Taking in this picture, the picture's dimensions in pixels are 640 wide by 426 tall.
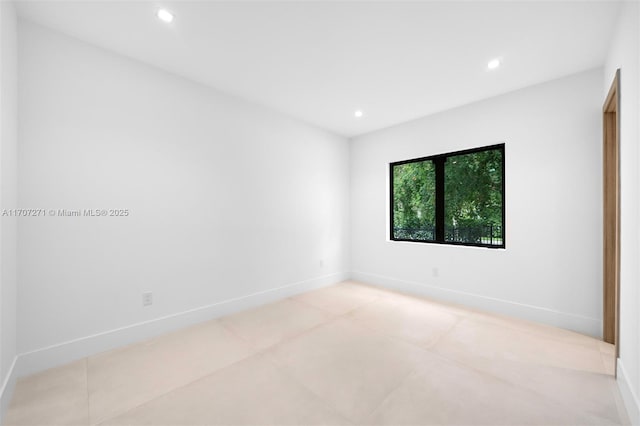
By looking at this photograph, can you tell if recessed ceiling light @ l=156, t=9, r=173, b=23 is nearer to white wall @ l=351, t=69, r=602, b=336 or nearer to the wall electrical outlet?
the wall electrical outlet

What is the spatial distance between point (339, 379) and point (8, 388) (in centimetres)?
212

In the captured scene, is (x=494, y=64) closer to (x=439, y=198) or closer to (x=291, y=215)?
(x=439, y=198)

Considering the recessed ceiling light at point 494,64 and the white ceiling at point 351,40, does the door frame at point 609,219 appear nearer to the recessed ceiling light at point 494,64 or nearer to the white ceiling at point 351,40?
the white ceiling at point 351,40

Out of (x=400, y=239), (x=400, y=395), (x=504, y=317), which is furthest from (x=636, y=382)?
(x=400, y=239)

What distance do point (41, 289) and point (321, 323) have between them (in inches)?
94.3

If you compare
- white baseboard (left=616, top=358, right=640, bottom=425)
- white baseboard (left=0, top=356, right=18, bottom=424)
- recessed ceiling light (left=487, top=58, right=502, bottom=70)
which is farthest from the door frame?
white baseboard (left=0, top=356, right=18, bottom=424)

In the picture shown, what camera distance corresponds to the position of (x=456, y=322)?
114 inches

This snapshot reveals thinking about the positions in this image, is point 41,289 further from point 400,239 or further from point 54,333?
point 400,239

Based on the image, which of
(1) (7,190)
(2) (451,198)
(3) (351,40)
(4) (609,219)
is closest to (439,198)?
(2) (451,198)

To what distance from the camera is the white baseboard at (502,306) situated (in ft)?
8.63

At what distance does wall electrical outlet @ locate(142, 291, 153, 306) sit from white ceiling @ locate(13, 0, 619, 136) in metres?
2.21

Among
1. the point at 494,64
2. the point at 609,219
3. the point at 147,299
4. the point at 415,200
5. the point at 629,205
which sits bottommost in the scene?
the point at 147,299

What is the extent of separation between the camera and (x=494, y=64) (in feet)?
8.34

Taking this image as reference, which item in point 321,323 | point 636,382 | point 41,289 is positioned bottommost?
point 321,323
